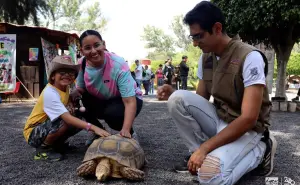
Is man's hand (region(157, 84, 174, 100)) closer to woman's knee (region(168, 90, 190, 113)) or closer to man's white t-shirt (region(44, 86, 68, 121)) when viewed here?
woman's knee (region(168, 90, 190, 113))

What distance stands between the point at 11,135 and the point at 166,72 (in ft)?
29.6

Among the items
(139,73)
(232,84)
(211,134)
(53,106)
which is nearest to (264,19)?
(211,134)

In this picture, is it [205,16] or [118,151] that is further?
[118,151]

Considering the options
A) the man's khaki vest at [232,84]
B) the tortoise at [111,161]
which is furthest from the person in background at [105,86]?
the man's khaki vest at [232,84]

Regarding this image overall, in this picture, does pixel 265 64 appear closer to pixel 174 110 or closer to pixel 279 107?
pixel 174 110

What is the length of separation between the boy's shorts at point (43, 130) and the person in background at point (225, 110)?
98 centimetres

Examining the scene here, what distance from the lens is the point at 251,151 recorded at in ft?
7.16

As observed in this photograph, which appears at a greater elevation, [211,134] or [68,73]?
[68,73]

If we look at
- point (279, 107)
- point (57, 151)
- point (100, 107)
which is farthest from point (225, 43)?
point (279, 107)

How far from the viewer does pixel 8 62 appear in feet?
29.6

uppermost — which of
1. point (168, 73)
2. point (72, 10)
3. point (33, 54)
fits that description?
point (72, 10)

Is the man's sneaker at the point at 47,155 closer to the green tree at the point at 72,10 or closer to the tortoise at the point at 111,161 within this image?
the tortoise at the point at 111,161

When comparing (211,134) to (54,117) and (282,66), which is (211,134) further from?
(282,66)

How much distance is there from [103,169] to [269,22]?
551 cm
